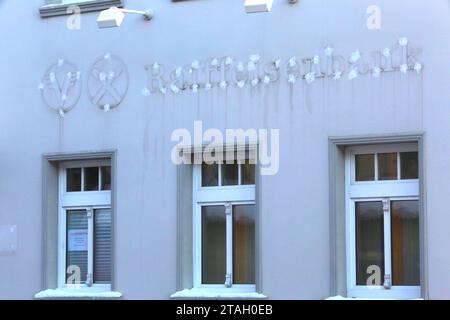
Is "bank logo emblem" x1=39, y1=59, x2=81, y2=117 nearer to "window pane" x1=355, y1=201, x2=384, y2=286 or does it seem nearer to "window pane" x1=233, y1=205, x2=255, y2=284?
"window pane" x1=233, y1=205, x2=255, y2=284

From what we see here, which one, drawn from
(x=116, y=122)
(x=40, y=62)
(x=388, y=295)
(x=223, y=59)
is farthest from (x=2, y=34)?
(x=388, y=295)

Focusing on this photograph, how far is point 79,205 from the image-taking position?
13633 mm

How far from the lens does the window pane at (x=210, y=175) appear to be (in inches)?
503

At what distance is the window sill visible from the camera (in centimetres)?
1338

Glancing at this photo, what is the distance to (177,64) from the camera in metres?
12.9

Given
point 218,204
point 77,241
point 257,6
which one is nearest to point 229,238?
point 218,204

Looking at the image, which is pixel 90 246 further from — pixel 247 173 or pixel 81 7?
pixel 81 7

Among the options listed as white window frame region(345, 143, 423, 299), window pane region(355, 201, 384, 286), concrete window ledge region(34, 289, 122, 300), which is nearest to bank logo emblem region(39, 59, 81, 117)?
concrete window ledge region(34, 289, 122, 300)

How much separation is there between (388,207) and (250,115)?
177 cm

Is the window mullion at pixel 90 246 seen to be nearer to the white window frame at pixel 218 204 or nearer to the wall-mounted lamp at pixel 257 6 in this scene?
the white window frame at pixel 218 204

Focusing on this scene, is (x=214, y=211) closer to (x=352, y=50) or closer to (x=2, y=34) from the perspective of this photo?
(x=352, y=50)

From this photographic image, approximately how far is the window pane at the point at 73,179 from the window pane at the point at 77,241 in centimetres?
27

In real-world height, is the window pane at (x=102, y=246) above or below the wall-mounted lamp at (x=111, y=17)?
below

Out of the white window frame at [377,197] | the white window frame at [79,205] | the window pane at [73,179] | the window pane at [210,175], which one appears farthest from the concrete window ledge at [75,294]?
the white window frame at [377,197]
